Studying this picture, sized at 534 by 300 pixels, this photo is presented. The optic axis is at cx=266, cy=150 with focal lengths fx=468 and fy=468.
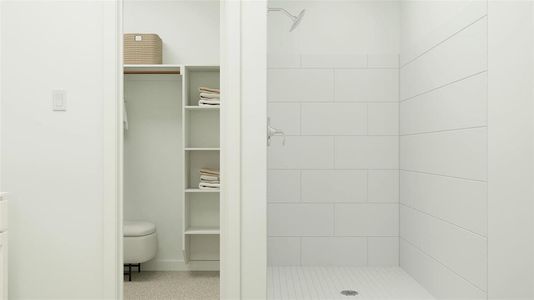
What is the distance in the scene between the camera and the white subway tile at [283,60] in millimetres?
3584

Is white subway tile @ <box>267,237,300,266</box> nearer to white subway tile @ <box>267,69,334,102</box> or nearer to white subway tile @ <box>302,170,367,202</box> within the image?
white subway tile @ <box>302,170,367,202</box>

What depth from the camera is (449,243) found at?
2.71 metres

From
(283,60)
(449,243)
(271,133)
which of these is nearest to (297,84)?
(283,60)

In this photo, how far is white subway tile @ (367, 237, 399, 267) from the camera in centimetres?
361

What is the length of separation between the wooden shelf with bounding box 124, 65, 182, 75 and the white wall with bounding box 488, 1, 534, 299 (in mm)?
2384

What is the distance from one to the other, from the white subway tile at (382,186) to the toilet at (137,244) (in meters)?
1.78

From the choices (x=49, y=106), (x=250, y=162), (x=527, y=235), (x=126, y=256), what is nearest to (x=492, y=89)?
(x=527, y=235)

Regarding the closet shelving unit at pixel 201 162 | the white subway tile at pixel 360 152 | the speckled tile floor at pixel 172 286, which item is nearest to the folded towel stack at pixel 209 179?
the closet shelving unit at pixel 201 162

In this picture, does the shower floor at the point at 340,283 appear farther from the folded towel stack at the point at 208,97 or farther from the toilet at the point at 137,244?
the folded towel stack at the point at 208,97

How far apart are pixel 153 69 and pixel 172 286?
1730 millimetres

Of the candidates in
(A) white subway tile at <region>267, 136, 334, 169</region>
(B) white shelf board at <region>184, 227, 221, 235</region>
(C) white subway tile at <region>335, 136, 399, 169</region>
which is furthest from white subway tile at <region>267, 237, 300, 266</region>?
(C) white subway tile at <region>335, 136, 399, 169</region>

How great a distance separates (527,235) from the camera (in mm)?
2182

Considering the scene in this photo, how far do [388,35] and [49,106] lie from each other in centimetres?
250

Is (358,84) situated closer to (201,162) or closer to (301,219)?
(301,219)
